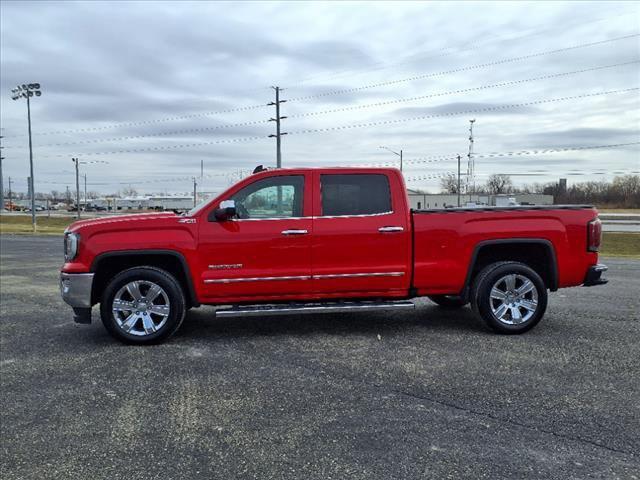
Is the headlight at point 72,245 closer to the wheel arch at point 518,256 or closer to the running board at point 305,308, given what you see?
the running board at point 305,308

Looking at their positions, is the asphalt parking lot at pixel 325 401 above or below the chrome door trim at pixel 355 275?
below

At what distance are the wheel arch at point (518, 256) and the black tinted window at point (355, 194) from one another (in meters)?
1.25

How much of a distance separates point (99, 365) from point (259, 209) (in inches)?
90.4

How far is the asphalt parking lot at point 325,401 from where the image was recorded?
3.05 meters

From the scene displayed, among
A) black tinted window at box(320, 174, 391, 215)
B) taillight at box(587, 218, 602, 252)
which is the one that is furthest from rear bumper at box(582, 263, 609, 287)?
black tinted window at box(320, 174, 391, 215)

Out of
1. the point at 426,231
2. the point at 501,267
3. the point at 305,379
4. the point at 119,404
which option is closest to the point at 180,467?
the point at 119,404

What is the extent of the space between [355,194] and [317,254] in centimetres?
86

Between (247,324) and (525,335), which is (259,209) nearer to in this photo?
(247,324)

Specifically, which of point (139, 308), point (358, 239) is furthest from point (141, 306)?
point (358, 239)

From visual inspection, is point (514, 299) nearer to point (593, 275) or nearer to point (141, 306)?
point (593, 275)

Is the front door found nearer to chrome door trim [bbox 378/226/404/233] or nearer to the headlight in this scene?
chrome door trim [bbox 378/226/404/233]

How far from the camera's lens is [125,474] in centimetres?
294

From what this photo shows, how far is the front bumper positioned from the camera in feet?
18.0

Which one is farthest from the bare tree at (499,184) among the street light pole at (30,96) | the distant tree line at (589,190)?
the street light pole at (30,96)
